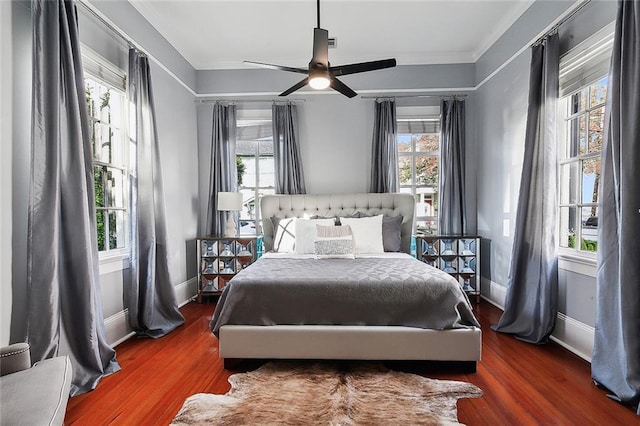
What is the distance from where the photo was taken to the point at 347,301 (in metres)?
2.37

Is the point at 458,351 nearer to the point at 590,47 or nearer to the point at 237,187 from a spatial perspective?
the point at 590,47

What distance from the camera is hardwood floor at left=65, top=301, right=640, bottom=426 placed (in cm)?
187

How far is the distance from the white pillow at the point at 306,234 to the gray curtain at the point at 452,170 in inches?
62.8

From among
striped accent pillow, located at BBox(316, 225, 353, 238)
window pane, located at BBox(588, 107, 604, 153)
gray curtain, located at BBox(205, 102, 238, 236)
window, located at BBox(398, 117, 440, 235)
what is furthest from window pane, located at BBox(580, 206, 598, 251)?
gray curtain, located at BBox(205, 102, 238, 236)

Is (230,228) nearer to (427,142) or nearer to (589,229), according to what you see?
A: (427,142)

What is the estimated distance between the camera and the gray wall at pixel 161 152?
2.01m

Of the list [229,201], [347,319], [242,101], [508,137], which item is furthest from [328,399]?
[242,101]

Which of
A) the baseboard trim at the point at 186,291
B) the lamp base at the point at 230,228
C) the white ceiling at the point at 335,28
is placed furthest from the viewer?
the lamp base at the point at 230,228

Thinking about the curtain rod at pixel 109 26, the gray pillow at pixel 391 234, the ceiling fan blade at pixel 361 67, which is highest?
the curtain rod at pixel 109 26

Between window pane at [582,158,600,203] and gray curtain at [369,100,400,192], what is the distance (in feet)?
6.70

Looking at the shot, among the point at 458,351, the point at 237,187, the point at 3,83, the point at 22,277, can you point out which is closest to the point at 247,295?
the point at 22,277

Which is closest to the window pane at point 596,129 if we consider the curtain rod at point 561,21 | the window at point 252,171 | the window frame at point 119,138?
the curtain rod at point 561,21

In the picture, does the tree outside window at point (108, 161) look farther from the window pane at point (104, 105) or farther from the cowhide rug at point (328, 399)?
the cowhide rug at point (328, 399)

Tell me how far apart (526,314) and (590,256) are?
0.73 m
